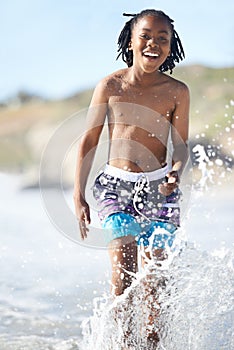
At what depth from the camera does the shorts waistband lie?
2.96m

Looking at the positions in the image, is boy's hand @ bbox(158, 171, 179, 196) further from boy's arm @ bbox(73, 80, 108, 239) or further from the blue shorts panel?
boy's arm @ bbox(73, 80, 108, 239)

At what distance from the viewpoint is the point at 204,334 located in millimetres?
3078

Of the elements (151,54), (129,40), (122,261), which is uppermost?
(129,40)

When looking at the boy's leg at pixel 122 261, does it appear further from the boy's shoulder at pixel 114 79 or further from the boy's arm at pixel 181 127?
the boy's shoulder at pixel 114 79

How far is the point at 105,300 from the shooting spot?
399 cm

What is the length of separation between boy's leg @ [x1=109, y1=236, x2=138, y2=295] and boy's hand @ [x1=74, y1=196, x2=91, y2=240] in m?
0.12

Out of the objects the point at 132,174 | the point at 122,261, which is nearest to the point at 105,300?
the point at 122,261

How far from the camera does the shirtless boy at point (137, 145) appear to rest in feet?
9.63

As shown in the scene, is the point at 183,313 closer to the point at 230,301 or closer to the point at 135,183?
the point at 230,301

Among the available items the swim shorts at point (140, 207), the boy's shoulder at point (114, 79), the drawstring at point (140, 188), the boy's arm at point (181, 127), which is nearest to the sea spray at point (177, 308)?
the swim shorts at point (140, 207)

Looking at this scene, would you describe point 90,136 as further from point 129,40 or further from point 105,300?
point 105,300

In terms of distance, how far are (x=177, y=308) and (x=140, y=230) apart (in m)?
Result: 0.37

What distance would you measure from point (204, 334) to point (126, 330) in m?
Answer: 0.34

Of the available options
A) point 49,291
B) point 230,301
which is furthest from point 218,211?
point 230,301
